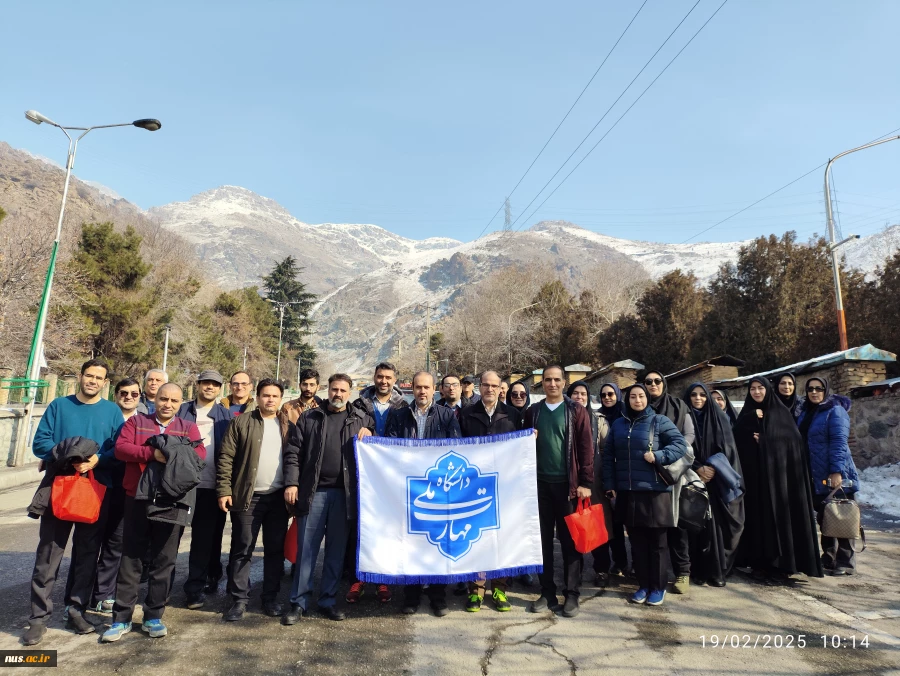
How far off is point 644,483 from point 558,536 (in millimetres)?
863

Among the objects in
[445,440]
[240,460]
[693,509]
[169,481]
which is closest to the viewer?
[169,481]

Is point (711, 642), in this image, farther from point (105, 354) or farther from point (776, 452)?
point (105, 354)

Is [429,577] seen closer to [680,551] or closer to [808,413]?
[680,551]

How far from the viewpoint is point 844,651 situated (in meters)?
3.76

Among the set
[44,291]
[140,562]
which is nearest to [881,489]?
[140,562]

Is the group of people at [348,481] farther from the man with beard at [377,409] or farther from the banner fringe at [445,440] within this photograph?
the banner fringe at [445,440]

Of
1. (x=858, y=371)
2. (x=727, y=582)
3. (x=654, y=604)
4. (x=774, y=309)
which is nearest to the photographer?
(x=654, y=604)

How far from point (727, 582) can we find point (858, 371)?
7.62 m

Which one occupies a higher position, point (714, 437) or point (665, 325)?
point (665, 325)

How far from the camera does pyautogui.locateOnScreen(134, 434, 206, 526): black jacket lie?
394 centimetres

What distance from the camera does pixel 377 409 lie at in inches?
214

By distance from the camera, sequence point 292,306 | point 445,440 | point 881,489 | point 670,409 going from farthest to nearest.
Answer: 1. point 292,306
2. point 881,489
3. point 670,409
4. point 445,440

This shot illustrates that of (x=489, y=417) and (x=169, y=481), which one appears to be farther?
(x=489, y=417)

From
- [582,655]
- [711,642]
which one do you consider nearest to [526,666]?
[582,655]
